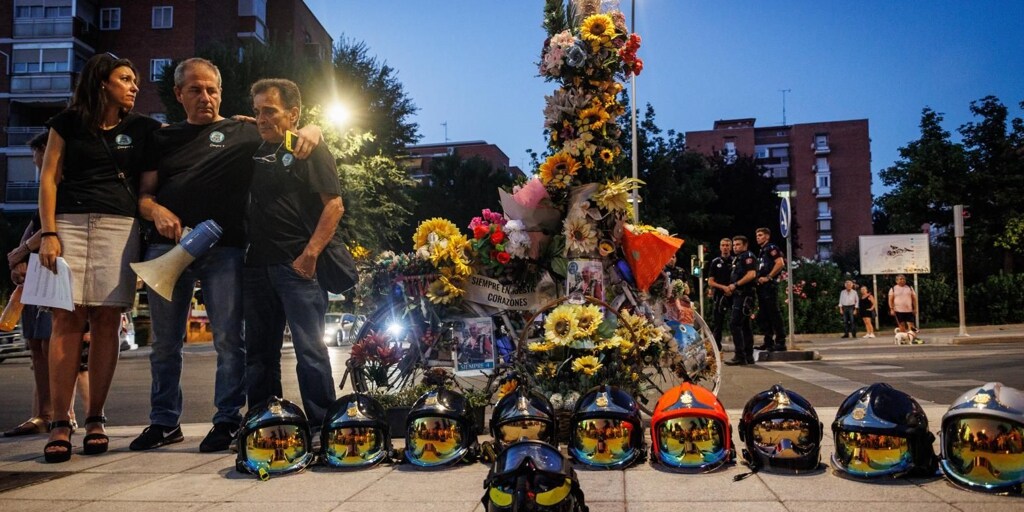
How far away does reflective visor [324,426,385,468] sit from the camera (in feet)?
13.0

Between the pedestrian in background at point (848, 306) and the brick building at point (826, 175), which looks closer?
the pedestrian in background at point (848, 306)

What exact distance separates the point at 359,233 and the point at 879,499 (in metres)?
25.4

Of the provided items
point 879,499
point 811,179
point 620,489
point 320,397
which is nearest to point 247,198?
point 320,397

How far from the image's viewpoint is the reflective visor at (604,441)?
12.4 feet

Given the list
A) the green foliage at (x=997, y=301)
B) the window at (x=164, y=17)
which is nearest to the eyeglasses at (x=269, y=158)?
the green foliage at (x=997, y=301)

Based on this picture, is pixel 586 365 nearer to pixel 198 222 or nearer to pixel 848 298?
pixel 198 222

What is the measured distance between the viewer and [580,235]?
206 inches

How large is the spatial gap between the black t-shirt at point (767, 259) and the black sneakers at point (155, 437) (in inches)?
352

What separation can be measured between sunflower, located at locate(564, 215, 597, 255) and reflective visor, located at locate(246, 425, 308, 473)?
218 centimetres

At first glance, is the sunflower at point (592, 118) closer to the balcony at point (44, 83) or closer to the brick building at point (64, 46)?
the brick building at point (64, 46)

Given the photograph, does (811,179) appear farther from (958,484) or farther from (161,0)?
(958,484)

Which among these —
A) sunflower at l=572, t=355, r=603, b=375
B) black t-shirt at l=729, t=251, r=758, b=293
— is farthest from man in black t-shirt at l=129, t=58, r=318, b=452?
black t-shirt at l=729, t=251, r=758, b=293

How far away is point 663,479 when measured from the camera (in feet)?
11.9

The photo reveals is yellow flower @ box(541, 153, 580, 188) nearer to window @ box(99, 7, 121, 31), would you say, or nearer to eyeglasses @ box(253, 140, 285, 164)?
eyeglasses @ box(253, 140, 285, 164)
